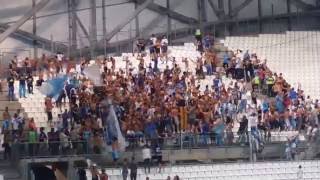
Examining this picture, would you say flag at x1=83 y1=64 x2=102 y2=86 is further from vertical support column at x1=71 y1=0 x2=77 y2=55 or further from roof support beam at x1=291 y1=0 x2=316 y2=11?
roof support beam at x1=291 y1=0 x2=316 y2=11

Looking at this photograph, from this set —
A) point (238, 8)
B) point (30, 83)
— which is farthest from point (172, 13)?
point (30, 83)

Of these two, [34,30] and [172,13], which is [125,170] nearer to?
[34,30]

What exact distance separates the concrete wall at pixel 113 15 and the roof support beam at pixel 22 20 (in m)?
1.22

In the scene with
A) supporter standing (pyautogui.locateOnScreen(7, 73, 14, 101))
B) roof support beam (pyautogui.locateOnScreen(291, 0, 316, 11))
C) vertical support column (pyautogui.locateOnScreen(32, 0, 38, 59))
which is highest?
roof support beam (pyautogui.locateOnScreen(291, 0, 316, 11))

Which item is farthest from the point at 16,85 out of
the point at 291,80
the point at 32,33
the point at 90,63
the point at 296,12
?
the point at 296,12

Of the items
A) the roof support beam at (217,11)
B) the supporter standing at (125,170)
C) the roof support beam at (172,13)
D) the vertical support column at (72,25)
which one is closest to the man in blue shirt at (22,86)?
the supporter standing at (125,170)

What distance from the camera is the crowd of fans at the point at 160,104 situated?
91.8 feet

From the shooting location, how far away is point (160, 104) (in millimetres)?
30625

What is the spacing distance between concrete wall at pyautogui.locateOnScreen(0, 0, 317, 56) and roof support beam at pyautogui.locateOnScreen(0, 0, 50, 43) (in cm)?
122

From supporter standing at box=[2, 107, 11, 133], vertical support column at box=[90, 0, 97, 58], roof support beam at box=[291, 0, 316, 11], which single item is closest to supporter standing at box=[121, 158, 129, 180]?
supporter standing at box=[2, 107, 11, 133]

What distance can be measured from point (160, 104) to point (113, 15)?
411 inches

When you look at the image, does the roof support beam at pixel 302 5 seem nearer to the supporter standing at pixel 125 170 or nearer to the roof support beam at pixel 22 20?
the roof support beam at pixel 22 20

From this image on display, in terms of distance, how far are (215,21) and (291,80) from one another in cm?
585

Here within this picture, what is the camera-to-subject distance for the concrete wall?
3759 cm
